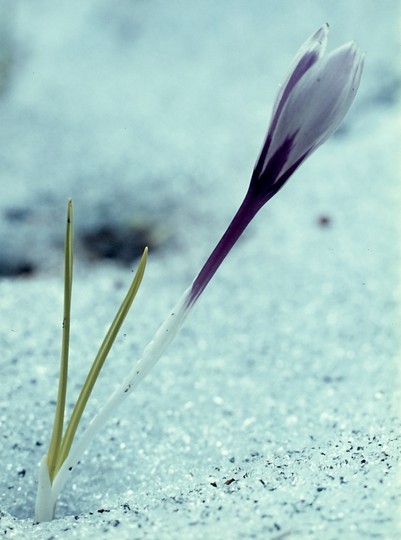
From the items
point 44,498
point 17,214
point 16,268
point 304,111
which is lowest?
point 44,498

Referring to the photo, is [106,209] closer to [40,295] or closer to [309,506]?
[40,295]

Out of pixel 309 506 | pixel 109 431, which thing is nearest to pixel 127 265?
pixel 109 431

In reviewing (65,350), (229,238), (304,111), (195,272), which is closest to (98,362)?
(65,350)

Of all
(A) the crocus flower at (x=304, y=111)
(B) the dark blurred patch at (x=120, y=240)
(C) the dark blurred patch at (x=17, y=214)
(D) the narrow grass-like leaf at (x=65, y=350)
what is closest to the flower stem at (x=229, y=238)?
(A) the crocus flower at (x=304, y=111)

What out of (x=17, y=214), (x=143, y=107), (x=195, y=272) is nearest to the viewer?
(x=195, y=272)

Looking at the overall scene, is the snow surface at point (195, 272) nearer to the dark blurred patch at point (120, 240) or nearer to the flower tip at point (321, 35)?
the dark blurred patch at point (120, 240)

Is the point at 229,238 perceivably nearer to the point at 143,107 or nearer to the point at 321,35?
the point at 321,35

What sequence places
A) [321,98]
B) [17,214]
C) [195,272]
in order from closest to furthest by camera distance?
1. [321,98]
2. [195,272]
3. [17,214]
